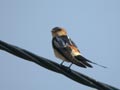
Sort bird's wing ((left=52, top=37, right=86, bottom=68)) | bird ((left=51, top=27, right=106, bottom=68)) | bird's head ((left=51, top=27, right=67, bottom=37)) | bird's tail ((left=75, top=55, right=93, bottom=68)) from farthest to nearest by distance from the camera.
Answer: bird's head ((left=51, top=27, right=67, bottom=37))
bird's wing ((left=52, top=37, right=86, bottom=68))
bird ((left=51, top=27, right=106, bottom=68))
bird's tail ((left=75, top=55, right=93, bottom=68))

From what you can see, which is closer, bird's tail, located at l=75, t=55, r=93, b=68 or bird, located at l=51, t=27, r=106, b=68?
bird's tail, located at l=75, t=55, r=93, b=68

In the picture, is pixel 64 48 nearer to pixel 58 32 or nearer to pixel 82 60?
pixel 82 60

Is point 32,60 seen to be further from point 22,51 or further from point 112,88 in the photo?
point 112,88

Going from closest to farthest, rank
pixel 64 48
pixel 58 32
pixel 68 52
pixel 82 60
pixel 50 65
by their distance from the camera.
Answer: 1. pixel 50 65
2. pixel 82 60
3. pixel 68 52
4. pixel 64 48
5. pixel 58 32

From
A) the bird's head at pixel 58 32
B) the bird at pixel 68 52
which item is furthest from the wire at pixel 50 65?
the bird's head at pixel 58 32

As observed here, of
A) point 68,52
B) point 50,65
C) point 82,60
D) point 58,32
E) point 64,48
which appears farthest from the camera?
point 58,32

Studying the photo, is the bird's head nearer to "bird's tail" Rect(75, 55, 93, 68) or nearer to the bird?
the bird

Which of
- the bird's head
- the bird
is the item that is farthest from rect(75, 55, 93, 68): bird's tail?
the bird's head

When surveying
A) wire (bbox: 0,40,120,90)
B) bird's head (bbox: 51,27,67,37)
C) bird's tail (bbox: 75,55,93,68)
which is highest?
bird's head (bbox: 51,27,67,37)

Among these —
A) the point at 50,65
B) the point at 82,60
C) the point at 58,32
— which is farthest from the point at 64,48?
the point at 50,65

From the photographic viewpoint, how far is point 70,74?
376cm

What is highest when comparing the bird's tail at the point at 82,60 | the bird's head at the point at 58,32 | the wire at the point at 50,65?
the bird's head at the point at 58,32

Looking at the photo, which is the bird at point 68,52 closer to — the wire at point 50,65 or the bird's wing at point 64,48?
the bird's wing at point 64,48

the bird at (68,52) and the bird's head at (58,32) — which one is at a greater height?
the bird's head at (58,32)
